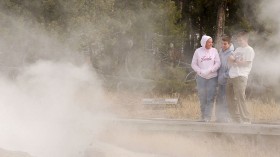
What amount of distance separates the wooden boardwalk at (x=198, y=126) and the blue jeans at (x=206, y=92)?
0.30m

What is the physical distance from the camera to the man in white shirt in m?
7.23

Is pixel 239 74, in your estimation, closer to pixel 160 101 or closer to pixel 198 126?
pixel 198 126

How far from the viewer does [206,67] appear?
7574 millimetres

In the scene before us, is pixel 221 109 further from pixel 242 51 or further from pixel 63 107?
pixel 63 107

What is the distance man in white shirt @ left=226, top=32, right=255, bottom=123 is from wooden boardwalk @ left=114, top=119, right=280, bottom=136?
29cm

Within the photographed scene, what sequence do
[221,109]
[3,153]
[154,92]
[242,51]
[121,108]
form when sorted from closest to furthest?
1. [3,153]
2. [242,51]
3. [221,109]
4. [121,108]
5. [154,92]

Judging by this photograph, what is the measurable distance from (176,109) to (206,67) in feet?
8.71

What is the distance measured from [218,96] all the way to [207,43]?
97 cm

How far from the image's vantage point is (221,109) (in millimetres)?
7840

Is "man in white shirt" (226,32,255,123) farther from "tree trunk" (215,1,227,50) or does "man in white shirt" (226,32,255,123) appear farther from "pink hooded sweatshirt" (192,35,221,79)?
"tree trunk" (215,1,227,50)

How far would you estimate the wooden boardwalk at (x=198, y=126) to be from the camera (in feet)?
24.1

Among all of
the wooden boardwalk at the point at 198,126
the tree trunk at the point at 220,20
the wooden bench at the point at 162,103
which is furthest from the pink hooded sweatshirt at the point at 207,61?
the tree trunk at the point at 220,20

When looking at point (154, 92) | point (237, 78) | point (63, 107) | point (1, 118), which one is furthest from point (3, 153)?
point (154, 92)

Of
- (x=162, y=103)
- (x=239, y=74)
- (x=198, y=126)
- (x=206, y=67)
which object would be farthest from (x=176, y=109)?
(x=239, y=74)
